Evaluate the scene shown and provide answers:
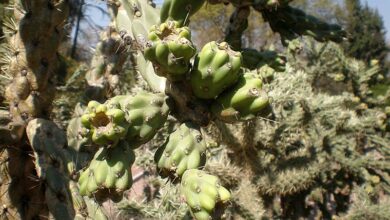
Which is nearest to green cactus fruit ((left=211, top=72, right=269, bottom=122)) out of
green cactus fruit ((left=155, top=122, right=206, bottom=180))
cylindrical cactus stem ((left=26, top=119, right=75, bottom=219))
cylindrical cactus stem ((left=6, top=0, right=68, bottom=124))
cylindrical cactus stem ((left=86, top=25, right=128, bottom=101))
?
green cactus fruit ((left=155, top=122, right=206, bottom=180))

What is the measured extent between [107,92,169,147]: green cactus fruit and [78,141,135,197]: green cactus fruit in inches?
2.7

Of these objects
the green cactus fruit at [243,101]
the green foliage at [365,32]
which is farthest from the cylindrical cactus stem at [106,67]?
the green foliage at [365,32]

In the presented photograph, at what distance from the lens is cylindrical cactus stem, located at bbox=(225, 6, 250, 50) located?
2570mm

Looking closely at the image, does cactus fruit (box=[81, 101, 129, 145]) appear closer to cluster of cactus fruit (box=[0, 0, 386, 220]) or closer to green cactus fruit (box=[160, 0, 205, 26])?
cluster of cactus fruit (box=[0, 0, 386, 220])

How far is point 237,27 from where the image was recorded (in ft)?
8.55

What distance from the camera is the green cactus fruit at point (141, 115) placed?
5.24 ft

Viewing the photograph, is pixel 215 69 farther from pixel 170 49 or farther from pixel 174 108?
pixel 174 108

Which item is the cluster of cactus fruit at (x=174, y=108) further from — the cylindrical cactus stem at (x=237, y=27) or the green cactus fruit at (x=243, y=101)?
the cylindrical cactus stem at (x=237, y=27)

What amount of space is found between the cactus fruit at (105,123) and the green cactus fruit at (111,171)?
63 mm

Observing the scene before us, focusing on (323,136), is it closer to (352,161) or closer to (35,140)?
(352,161)

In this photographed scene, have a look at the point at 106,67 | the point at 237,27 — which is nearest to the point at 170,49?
the point at 237,27

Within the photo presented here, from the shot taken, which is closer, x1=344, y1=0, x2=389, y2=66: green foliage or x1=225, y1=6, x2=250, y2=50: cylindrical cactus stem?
x1=225, y1=6, x2=250, y2=50: cylindrical cactus stem

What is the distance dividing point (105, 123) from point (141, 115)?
0.19m

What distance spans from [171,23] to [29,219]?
173 centimetres
